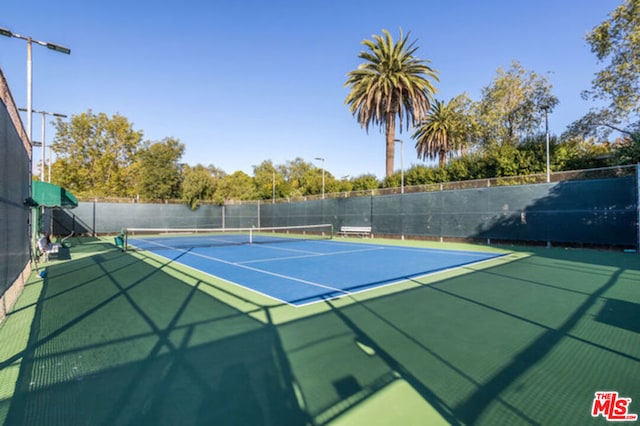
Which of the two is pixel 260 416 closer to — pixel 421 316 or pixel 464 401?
pixel 464 401

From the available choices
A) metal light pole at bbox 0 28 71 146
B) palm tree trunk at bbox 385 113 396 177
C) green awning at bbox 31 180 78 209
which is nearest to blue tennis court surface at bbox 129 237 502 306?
green awning at bbox 31 180 78 209

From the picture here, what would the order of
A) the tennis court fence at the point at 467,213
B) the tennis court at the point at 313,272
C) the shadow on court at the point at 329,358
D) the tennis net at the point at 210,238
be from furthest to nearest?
the tennis net at the point at 210,238 < the tennis court fence at the point at 467,213 < the tennis court at the point at 313,272 < the shadow on court at the point at 329,358

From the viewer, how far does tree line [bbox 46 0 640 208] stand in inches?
664

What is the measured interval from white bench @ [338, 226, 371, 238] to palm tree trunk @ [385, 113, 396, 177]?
17.0 ft


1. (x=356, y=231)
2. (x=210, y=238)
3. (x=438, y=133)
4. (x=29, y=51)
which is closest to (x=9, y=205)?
(x=29, y=51)

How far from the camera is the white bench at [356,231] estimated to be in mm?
22986

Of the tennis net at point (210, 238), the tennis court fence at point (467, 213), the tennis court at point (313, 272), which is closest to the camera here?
the tennis court at point (313, 272)

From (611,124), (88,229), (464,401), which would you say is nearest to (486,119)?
(611,124)

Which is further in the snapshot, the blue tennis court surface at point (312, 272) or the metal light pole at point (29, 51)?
the metal light pole at point (29, 51)

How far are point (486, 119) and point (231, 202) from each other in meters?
24.8

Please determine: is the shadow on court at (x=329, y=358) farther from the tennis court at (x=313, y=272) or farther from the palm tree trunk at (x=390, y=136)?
the palm tree trunk at (x=390, y=136)

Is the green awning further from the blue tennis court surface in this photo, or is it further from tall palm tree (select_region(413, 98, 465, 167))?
tall palm tree (select_region(413, 98, 465, 167))

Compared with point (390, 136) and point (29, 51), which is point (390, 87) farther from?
point (29, 51)

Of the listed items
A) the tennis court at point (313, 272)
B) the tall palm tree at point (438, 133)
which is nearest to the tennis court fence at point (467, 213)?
the tennis court at point (313, 272)
